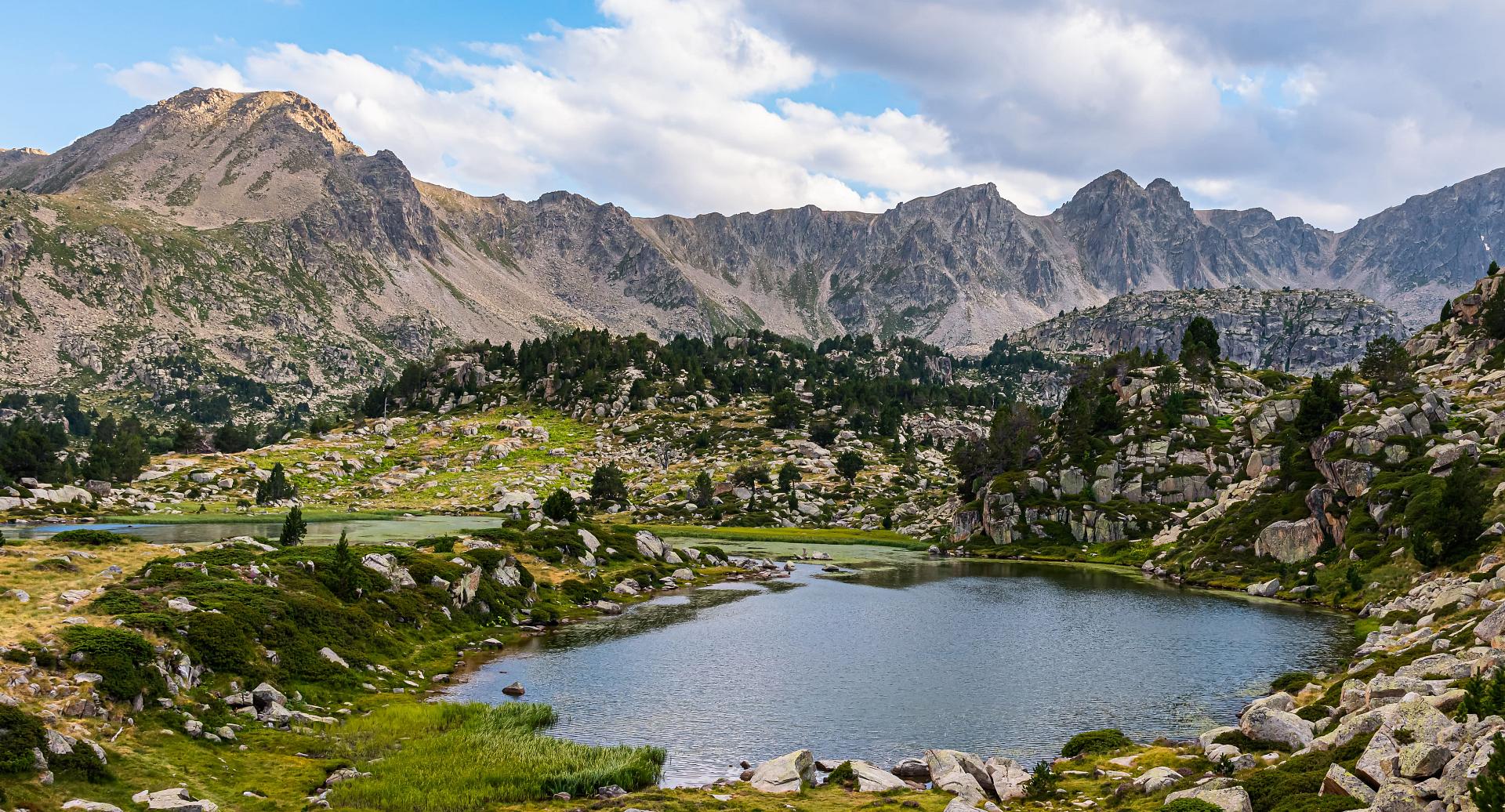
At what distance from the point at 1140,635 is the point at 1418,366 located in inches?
4110

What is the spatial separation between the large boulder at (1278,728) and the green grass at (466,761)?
970 inches

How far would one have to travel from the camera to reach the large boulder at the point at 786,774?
32.7 m

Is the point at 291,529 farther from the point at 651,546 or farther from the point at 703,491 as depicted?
the point at 703,491

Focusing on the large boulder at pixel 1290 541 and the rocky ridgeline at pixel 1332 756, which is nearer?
the rocky ridgeline at pixel 1332 756

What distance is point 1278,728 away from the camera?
32375 mm

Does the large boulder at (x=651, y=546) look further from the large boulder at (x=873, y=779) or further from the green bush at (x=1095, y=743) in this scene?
the large boulder at (x=873, y=779)

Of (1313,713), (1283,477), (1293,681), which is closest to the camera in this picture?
(1313,713)

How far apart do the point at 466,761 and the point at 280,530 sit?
108 meters

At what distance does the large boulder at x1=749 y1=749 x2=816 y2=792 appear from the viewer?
32656 mm

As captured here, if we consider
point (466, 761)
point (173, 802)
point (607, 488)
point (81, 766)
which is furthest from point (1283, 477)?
point (607, 488)

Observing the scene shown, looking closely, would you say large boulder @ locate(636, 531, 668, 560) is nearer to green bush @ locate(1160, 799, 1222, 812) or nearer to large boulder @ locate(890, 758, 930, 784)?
large boulder @ locate(890, 758, 930, 784)

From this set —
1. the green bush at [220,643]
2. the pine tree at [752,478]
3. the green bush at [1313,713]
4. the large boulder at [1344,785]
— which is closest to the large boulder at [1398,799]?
the large boulder at [1344,785]

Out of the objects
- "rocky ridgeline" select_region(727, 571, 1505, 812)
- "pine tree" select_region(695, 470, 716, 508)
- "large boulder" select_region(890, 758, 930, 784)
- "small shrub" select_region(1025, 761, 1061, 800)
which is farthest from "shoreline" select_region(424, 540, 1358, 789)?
"pine tree" select_region(695, 470, 716, 508)

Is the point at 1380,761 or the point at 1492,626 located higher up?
the point at 1492,626
